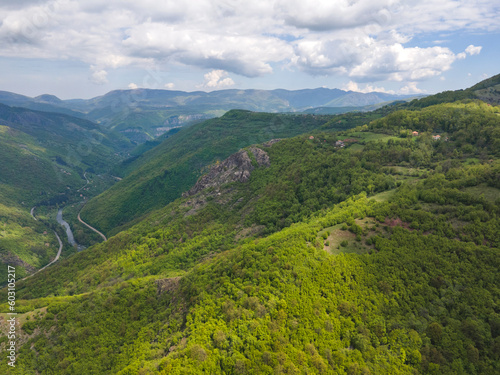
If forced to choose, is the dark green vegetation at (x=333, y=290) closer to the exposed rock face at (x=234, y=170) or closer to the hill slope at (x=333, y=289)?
the hill slope at (x=333, y=289)

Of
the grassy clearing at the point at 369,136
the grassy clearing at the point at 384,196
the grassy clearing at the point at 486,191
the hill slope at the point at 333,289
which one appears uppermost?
the grassy clearing at the point at 369,136

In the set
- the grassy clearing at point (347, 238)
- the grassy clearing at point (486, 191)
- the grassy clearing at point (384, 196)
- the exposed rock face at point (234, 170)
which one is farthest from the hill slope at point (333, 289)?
the exposed rock face at point (234, 170)

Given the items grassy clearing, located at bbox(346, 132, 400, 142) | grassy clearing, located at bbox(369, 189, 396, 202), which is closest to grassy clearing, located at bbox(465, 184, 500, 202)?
grassy clearing, located at bbox(369, 189, 396, 202)

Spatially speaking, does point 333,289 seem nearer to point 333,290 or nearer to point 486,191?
point 333,290

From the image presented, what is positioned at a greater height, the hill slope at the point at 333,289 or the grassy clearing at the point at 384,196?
the grassy clearing at the point at 384,196

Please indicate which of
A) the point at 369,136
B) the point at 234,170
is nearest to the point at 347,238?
the point at 369,136

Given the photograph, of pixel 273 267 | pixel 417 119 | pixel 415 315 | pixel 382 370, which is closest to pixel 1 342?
pixel 273 267

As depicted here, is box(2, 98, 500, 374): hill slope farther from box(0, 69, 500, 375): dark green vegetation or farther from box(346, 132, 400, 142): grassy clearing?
box(346, 132, 400, 142): grassy clearing
